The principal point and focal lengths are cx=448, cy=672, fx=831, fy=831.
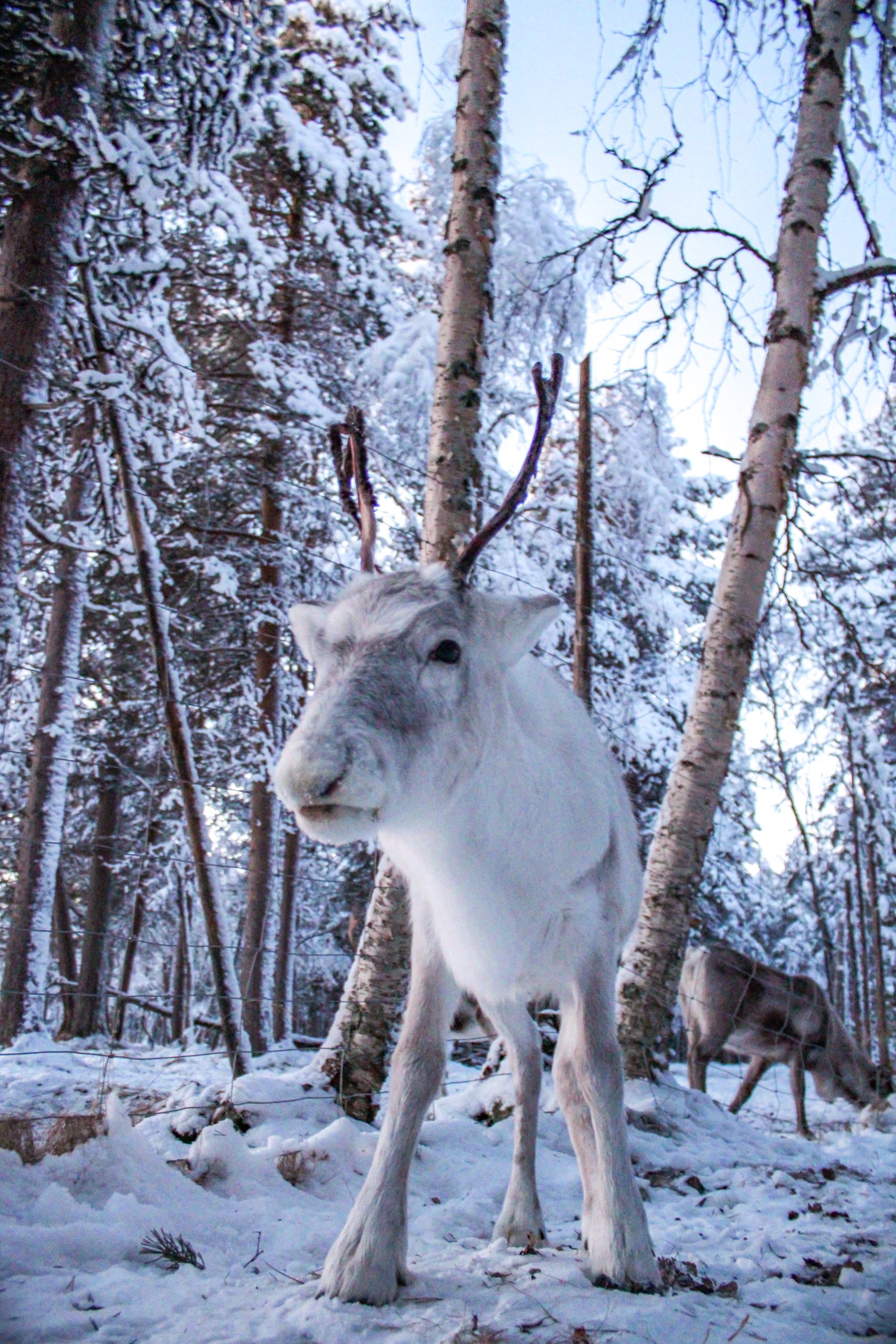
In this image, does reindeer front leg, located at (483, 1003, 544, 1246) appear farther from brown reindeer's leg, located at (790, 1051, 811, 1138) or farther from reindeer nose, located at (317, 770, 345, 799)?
brown reindeer's leg, located at (790, 1051, 811, 1138)

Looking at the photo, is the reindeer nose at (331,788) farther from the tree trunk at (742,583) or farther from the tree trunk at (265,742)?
the tree trunk at (265,742)

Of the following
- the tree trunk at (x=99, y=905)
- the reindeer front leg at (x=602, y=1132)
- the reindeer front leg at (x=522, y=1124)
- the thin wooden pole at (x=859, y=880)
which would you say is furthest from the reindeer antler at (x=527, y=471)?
the tree trunk at (x=99, y=905)

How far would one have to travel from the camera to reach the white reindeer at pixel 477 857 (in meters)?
2.13

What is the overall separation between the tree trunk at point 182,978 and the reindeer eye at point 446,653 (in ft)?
24.4

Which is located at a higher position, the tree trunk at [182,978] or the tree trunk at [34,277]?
the tree trunk at [34,277]

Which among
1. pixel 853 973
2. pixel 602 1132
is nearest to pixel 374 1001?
pixel 602 1132

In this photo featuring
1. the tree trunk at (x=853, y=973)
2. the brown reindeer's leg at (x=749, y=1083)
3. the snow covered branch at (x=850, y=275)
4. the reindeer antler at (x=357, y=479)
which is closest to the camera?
the reindeer antler at (x=357, y=479)

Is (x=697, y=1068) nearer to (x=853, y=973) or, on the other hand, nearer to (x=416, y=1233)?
(x=416, y=1233)

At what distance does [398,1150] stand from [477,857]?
83cm

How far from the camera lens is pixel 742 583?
5227 mm

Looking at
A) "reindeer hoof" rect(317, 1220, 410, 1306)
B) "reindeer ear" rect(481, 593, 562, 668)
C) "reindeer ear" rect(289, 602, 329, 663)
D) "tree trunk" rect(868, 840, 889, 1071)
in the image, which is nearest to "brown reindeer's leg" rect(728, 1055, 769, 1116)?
"tree trunk" rect(868, 840, 889, 1071)

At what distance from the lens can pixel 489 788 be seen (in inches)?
101

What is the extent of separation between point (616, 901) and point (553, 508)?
22.6 feet

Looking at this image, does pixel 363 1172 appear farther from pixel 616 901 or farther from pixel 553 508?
pixel 553 508
